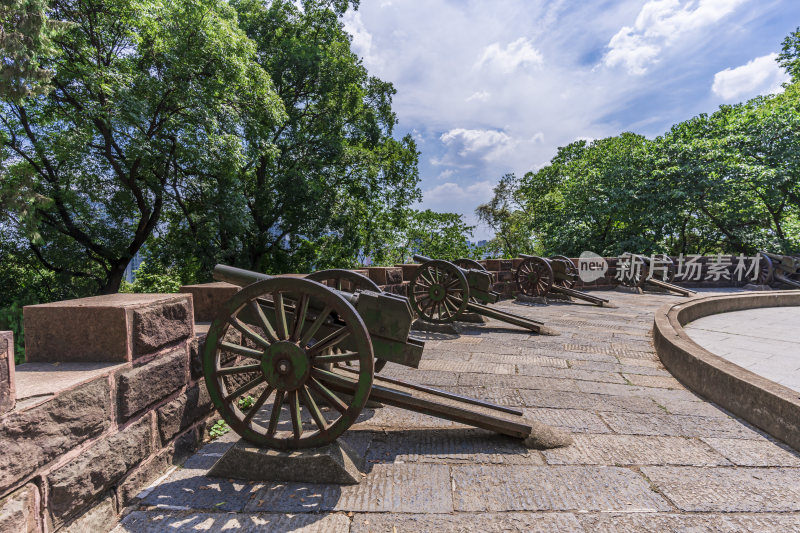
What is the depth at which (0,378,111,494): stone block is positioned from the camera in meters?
1.39

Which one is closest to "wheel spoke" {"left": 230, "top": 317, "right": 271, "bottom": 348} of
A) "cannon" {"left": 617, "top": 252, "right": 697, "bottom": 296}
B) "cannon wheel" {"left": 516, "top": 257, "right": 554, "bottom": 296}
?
"cannon wheel" {"left": 516, "top": 257, "right": 554, "bottom": 296}

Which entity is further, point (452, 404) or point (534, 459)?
point (452, 404)

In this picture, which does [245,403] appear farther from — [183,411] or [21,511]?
[21,511]

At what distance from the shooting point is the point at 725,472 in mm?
2305

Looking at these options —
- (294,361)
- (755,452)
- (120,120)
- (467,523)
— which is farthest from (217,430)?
(120,120)

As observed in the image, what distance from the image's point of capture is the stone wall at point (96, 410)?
1479 mm

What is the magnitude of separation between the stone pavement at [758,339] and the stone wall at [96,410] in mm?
4886

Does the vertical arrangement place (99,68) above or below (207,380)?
above

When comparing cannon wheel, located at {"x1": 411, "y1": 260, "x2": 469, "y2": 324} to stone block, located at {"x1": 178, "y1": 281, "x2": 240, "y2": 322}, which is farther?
cannon wheel, located at {"x1": 411, "y1": 260, "x2": 469, "y2": 324}

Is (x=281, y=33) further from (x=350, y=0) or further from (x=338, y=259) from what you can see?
(x=338, y=259)

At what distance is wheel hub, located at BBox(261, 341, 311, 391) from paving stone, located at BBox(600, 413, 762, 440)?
7.27 feet

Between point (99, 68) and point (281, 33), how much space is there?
26.9 feet

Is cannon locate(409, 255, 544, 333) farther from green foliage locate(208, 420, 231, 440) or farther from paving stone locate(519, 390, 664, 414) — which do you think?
green foliage locate(208, 420, 231, 440)

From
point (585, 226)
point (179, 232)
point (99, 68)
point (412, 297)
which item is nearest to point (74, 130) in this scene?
point (99, 68)
